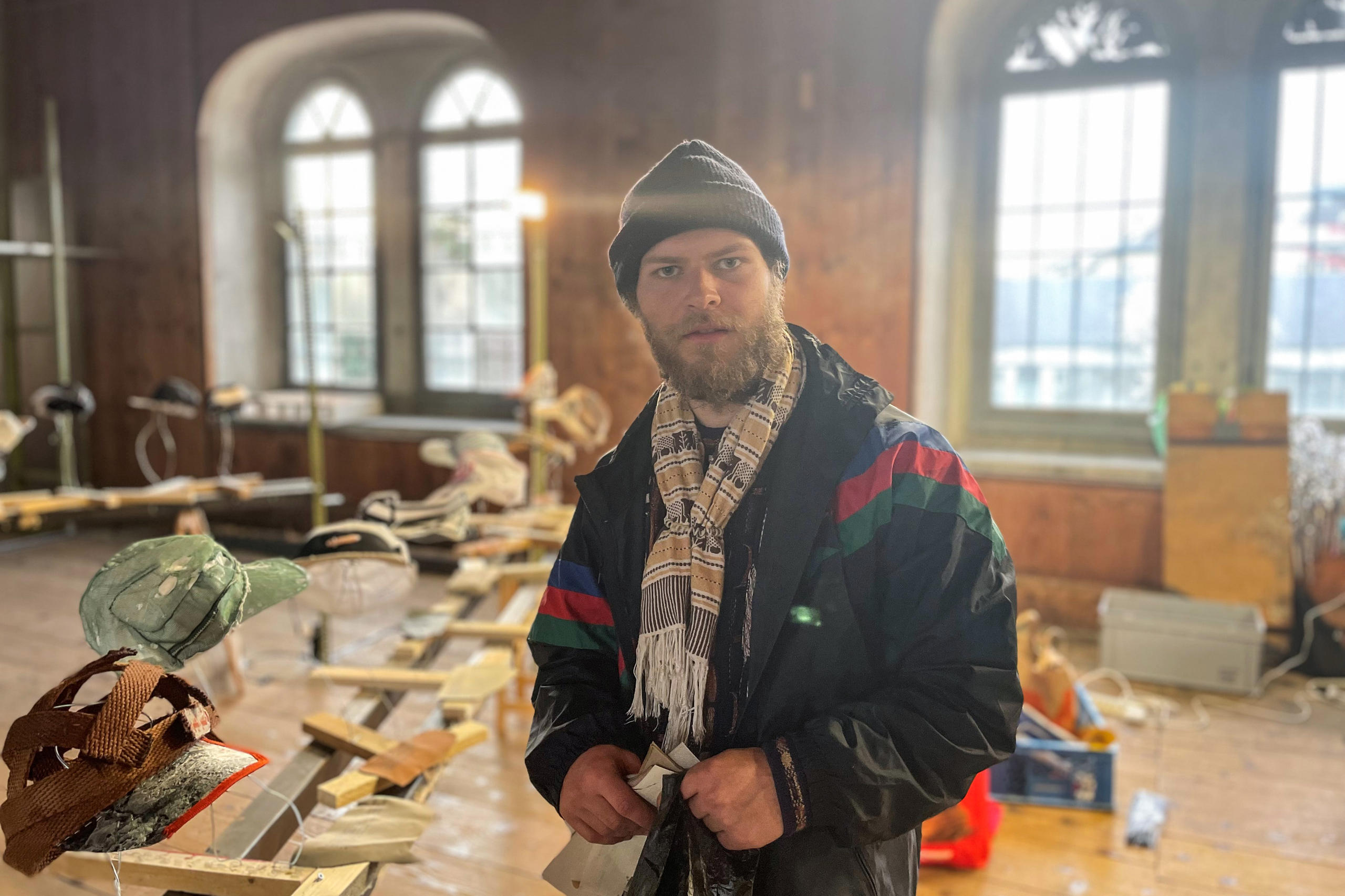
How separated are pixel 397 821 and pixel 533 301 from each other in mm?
4018

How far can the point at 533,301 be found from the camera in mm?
5246

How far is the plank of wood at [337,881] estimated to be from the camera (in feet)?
4.17

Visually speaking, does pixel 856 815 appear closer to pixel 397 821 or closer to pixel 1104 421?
pixel 397 821

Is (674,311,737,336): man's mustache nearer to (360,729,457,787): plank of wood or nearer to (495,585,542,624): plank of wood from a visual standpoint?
(360,729,457,787): plank of wood

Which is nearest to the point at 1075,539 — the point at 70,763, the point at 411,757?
the point at 411,757

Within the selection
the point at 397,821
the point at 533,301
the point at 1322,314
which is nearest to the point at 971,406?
the point at 1322,314

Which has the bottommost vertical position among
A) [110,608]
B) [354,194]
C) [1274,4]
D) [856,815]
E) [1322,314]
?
[856,815]

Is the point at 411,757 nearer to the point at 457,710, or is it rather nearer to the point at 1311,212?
the point at 457,710

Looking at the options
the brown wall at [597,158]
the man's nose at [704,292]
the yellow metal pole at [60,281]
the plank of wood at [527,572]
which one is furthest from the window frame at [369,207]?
the man's nose at [704,292]

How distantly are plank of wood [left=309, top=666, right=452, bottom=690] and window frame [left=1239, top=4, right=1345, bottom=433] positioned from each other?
3828 millimetres

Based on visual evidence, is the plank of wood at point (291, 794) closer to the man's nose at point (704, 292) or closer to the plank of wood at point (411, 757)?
the plank of wood at point (411, 757)

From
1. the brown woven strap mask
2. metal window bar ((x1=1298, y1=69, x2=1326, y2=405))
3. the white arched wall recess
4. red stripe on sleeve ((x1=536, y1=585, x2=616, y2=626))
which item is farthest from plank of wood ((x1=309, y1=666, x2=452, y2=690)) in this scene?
the white arched wall recess

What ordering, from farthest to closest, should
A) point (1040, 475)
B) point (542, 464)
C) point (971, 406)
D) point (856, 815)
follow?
point (971, 406) → point (1040, 475) → point (542, 464) → point (856, 815)

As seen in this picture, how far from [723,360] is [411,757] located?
40.2 inches
